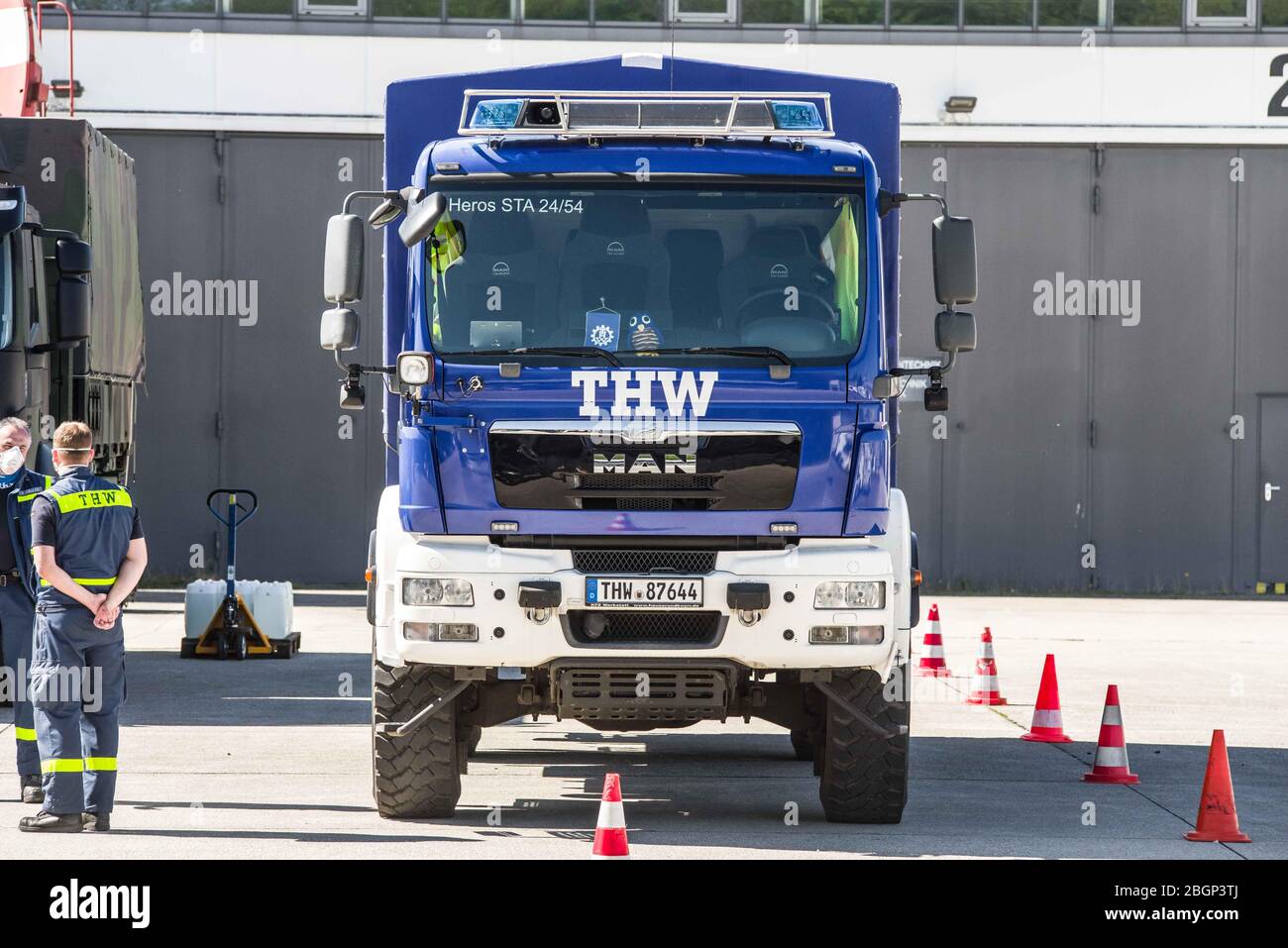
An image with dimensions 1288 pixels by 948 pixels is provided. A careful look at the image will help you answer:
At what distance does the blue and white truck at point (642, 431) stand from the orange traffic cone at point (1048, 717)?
Answer: 12.3ft

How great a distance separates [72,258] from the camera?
12.9 meters

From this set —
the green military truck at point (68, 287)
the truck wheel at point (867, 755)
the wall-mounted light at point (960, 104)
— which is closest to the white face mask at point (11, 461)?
the green military truck at point (68, 287)

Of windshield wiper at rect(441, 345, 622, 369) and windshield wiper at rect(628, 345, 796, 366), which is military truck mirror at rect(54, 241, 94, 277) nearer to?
windshield wiper at rect(441, 345, 622, 369)

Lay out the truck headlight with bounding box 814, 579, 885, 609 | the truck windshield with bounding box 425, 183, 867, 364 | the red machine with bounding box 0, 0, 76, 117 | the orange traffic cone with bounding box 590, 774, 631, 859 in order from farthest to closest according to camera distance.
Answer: the red machine with bounding box 0, 0, 76, 117, the truck windshield with bounding box 425, 183, 867, 364, the truck headlight with bounding box 814, 579, 885, 609, the orange traffic cone with bounding box 590, 774, 631, 859

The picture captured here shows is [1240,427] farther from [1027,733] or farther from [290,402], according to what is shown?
[1027,733]

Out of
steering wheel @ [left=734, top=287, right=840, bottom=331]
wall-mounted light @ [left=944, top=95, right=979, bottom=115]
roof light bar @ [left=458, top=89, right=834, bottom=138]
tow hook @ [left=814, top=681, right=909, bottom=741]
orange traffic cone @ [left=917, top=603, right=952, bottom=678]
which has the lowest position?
orange traffic cone @ [left=917, top=603, right=952, bottom=678]

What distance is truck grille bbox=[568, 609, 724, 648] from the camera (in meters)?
9.01

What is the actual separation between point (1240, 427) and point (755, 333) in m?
19.5

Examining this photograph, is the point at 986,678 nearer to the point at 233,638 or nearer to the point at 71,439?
the point at 233,638

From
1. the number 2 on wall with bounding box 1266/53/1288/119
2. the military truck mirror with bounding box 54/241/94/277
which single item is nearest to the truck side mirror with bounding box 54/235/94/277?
the military truck mirror with bounding box 54/241/94/277

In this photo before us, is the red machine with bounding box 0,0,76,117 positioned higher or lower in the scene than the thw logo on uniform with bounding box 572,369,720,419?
higher

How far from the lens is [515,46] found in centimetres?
2658
